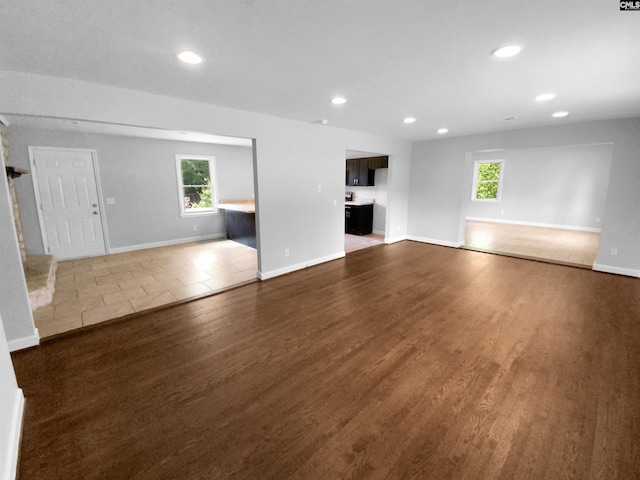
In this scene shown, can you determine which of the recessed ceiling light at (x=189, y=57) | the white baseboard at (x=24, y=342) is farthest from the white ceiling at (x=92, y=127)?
the white baseboard at (x=24, y=342)

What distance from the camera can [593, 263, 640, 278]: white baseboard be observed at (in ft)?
14.0

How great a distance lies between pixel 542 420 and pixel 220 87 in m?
3.78

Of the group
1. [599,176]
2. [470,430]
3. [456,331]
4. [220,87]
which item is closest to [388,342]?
[456,331]

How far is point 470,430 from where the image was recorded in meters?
1.65

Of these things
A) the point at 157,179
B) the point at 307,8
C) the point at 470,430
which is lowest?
the point at 470,430

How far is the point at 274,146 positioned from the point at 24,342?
11.3ft

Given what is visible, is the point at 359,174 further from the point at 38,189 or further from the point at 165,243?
the point at 38,189

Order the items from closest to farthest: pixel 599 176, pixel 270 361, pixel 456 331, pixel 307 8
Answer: pixel 307 8
pixel 270 361
pixel 456 331
pixel 599 176

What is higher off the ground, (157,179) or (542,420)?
(157,179)

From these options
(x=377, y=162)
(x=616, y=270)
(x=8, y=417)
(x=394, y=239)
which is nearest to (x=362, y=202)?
(x=377, y=162)

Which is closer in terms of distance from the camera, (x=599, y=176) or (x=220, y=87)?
(x=220, y=87)

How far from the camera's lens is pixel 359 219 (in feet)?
25.1

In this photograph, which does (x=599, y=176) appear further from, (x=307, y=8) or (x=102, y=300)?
(x=102, y=300)

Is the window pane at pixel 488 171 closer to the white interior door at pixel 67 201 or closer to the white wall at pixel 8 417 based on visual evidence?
the white interior door at pixel 67 201
